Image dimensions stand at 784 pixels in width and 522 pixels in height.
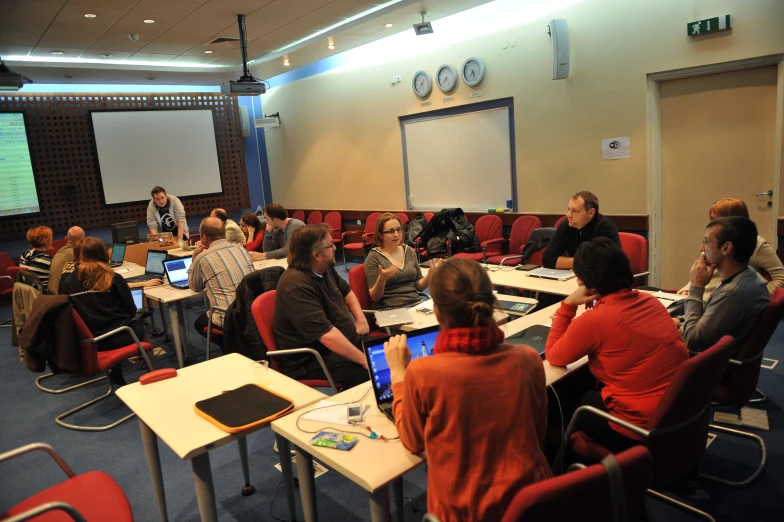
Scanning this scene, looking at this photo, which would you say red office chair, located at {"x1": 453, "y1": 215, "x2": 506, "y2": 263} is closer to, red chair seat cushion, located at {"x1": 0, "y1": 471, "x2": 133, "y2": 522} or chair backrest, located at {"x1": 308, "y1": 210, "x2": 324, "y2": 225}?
chair backrest, located at {"x1": 308, "y1": 210, "x2": 324, "y2": 225}

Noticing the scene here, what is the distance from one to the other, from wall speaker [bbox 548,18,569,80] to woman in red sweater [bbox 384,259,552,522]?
16.2 ft

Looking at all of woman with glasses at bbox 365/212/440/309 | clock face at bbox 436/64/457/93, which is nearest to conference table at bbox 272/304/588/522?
woman with glasses at bbox 365/212/440/309

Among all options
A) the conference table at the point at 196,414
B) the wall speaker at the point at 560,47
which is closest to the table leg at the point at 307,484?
the conference table at the point at 196,414

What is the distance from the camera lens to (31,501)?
1.97m

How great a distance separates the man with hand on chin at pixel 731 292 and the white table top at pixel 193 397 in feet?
5.83

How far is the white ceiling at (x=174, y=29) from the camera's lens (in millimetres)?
5691

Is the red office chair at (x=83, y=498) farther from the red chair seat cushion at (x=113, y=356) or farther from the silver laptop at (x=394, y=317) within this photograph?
the red chair seat cushion at (x=113, y=356)

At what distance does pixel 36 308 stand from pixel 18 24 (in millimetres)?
4210

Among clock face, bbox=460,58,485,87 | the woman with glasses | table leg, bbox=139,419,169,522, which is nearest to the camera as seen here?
table leg, bbox=139,419,169,522

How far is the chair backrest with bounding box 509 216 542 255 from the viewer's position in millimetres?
6215

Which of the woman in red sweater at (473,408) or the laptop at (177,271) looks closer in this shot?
the woman in red sweater at (473,408)

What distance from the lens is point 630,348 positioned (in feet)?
6.64

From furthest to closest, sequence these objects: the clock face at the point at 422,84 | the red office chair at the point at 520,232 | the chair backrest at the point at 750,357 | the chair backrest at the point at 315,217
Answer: the chair backrest at the point at 315,217, the clock face at the point at 422,84, the red office chair at the point at 520,232, the chair backrest at the point at 750,357

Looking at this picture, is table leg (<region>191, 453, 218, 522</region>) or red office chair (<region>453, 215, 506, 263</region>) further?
red office chair (<region>453, 215, 506, 263</region>)
